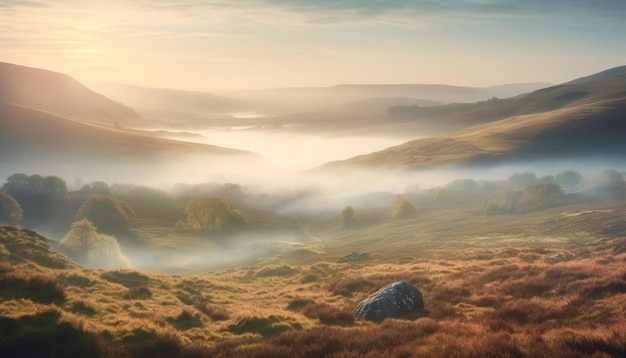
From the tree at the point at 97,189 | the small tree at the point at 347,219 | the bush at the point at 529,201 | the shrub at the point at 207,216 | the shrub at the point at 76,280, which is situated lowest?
the small tree at the point at 347,219

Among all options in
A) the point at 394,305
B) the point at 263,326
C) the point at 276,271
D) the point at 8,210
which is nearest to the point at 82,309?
the point at 263,326

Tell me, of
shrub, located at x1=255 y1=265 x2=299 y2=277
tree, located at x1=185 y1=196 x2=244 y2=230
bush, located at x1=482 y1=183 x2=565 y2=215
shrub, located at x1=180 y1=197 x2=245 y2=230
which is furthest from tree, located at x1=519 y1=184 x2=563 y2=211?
shrub, located at x1=255 y1=265 x2=299 y2=277

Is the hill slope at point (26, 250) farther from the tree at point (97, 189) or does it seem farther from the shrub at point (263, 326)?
the tree at point (97, 189)

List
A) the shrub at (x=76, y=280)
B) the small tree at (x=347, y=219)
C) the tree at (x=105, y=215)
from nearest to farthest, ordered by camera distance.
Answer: the shrub at (x=76, y=280)
the tree at (x=105, y=215)
the small tree at (x=347, y=219)

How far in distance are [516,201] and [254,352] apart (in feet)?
503

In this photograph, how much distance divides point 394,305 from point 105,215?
427 feet

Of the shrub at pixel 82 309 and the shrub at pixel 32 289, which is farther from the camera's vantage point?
the shrub at pixel 82 309

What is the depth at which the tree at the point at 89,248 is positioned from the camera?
3132 inches

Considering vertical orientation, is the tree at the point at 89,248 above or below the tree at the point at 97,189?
below

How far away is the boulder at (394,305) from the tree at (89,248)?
70632mm

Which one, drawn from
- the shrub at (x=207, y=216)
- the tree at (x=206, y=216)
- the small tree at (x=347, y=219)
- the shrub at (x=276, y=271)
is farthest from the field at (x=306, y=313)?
the small tree at (x=347, y=219)

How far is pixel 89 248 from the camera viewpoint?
3206 inches

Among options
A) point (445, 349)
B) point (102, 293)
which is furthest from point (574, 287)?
point (102, 293)

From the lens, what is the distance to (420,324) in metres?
18.3
